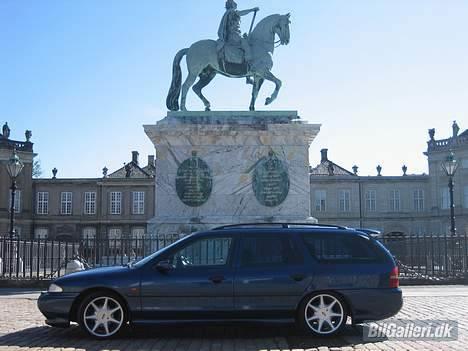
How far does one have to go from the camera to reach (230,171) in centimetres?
1647

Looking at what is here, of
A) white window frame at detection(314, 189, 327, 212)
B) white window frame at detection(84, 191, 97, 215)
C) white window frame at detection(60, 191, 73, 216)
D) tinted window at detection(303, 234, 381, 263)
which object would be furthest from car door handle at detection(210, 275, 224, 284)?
white window frame at detection(60, 191, 73, 216)

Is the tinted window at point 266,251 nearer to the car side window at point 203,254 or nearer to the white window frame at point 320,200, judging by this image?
the car side window at point 203,254

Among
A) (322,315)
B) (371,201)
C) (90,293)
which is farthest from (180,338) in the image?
(371,201)

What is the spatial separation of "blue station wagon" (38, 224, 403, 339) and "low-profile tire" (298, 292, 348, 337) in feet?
0.04

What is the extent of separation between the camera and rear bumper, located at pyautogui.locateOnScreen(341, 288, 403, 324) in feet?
26.6

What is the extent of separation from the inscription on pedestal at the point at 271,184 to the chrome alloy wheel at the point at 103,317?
8.67 metres

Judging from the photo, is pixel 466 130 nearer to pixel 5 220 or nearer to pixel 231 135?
pixel 5 220

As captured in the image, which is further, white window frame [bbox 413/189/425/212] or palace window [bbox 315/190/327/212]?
white window frame [bbox 413/189/425/212]

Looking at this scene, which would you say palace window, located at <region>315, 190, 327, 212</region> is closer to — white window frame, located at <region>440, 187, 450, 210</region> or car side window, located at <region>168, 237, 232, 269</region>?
white window frame, located at <region>440, 187, 450, 210</region>

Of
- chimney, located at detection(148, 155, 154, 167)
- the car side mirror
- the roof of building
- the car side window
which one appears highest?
chimney, located at detection(148, 155, 154, 167)

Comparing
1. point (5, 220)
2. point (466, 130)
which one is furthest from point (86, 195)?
point (466, 130)

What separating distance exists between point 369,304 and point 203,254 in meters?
2.34

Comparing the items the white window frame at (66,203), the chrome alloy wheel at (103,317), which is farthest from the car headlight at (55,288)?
the white window frame at (66,203)

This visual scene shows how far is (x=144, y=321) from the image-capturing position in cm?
800
